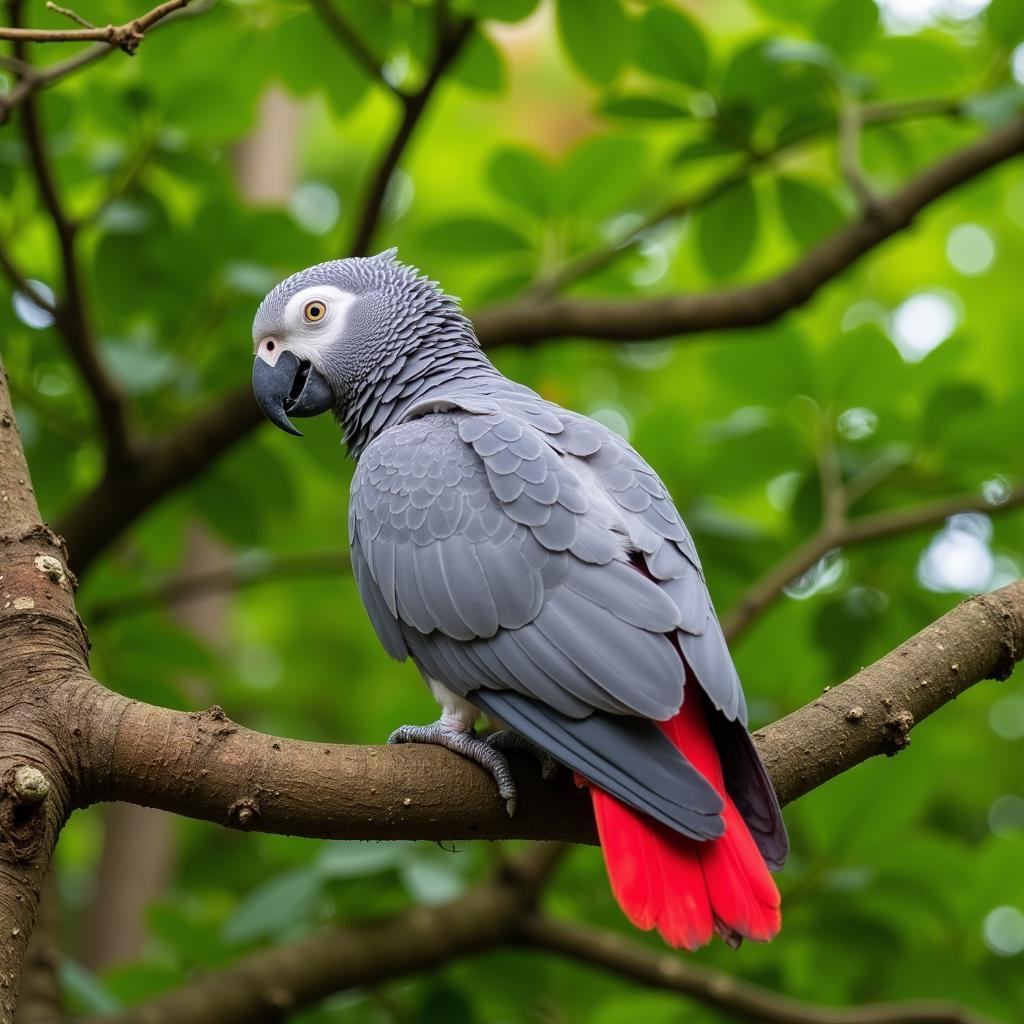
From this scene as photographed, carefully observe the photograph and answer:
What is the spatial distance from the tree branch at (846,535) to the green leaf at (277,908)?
1426 mm

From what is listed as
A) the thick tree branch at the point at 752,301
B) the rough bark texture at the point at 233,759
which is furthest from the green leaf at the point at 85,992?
the thick tree branch at the point at 752,301

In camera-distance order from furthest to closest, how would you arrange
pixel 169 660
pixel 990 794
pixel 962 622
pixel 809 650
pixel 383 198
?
pixel 990 794 → pixel 809 650 → pixel 169 660 → pixel 383 198 → pixel 962 622

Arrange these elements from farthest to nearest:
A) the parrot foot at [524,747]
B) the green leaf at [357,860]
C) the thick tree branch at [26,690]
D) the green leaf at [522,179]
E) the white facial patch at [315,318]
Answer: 1. the green leaf at [522,179]
2. the green leaf at [357,860]
3. the white facial patch at [315,318]
4. the parrot foot at [524,747]
5. the thick tree branch at [26,690]

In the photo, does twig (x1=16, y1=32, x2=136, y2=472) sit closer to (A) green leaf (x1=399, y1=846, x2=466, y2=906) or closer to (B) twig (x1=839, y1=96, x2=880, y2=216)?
(A) green leaf (x1=399, y1=846, x2=466, y2=906)

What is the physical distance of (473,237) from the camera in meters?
3.94

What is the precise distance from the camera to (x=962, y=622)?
2346 millimetres

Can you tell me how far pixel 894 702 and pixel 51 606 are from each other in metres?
1.51

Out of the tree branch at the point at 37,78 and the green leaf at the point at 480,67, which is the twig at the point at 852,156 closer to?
the green leaf at the point at 480,67

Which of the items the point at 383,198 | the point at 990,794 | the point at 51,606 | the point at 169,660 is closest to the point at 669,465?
the point at 383,198

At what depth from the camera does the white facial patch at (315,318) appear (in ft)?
10.2

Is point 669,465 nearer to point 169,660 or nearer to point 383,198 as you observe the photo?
point 383,198

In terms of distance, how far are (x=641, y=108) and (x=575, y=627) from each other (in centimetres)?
199

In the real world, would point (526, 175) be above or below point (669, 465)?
above

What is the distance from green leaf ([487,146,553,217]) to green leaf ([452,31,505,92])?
198 mm
